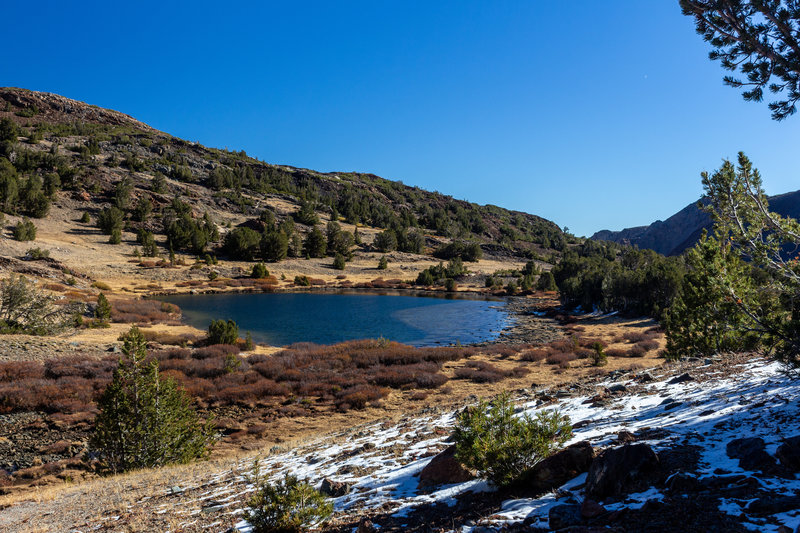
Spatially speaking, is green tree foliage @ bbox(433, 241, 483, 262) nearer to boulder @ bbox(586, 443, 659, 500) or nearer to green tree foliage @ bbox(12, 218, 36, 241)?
green tree foliage @ bbox(12, 218, 36, 241)

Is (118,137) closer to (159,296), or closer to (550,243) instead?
(159,296)

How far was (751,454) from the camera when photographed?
468 centimetres

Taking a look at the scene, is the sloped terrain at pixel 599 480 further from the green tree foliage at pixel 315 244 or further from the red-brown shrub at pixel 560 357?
the green tree foliage at pixel 315 244

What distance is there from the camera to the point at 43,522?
7.55m

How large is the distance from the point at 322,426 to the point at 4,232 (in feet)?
221

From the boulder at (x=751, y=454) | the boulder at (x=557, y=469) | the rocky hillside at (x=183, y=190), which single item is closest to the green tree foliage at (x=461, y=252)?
the rocky hillside at (x=183, y=190)

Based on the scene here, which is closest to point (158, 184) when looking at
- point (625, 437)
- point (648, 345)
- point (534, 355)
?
point (534, 355)

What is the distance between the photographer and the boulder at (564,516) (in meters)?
4.12

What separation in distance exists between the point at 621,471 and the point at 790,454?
5.66 feet

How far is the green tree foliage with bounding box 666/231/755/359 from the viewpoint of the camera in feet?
23.4

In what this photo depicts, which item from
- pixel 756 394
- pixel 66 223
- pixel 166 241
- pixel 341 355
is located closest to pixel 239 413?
pixel 341 355

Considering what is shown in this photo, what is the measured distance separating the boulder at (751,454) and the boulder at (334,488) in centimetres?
548

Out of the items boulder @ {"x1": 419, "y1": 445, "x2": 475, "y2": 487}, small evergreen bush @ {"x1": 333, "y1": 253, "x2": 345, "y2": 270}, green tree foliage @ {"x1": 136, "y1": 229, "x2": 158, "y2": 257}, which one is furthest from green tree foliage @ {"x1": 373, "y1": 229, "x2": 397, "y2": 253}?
boulder @ {"x1": 419, "y1": 445, "x2": 475, "y2": 487}

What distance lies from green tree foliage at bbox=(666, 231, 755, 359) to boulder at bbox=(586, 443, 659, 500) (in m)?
3.43
